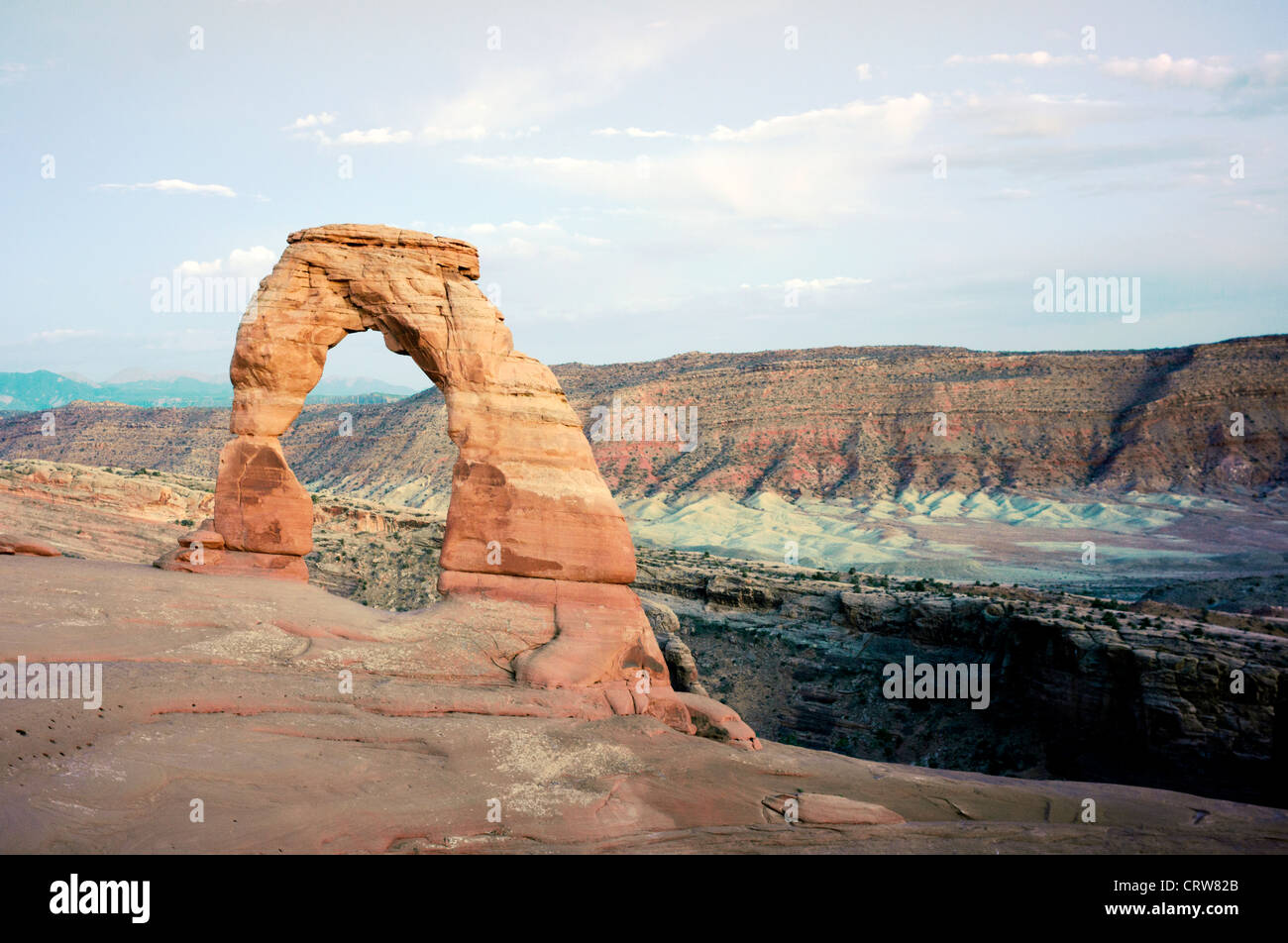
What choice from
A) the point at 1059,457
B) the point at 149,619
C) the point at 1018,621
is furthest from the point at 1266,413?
the point at 149,619

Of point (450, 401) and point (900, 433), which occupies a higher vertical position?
point (900, 433)

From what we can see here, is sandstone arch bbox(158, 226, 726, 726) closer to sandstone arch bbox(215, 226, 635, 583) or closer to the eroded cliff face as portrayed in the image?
sandstone arch bbox(215, 226, 635, 583)

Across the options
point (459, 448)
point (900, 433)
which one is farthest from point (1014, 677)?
point (900, 433)

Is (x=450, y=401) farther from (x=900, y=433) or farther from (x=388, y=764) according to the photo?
(x=900, y=433)

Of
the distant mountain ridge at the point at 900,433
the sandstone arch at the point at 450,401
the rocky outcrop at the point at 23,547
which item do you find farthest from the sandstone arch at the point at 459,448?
the distant mountain ridge at the point at 900,433

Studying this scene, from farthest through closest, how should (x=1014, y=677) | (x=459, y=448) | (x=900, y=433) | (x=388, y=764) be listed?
1. (x=900, y=433)
2. (x=1014, y=677)
3. (x=459, y=448)
4. (x=388, y=764)

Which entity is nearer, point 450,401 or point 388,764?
point 388,764

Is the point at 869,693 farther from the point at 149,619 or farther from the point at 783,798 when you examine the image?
the point at 149,619

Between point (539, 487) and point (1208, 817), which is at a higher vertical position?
point (539, 487)
